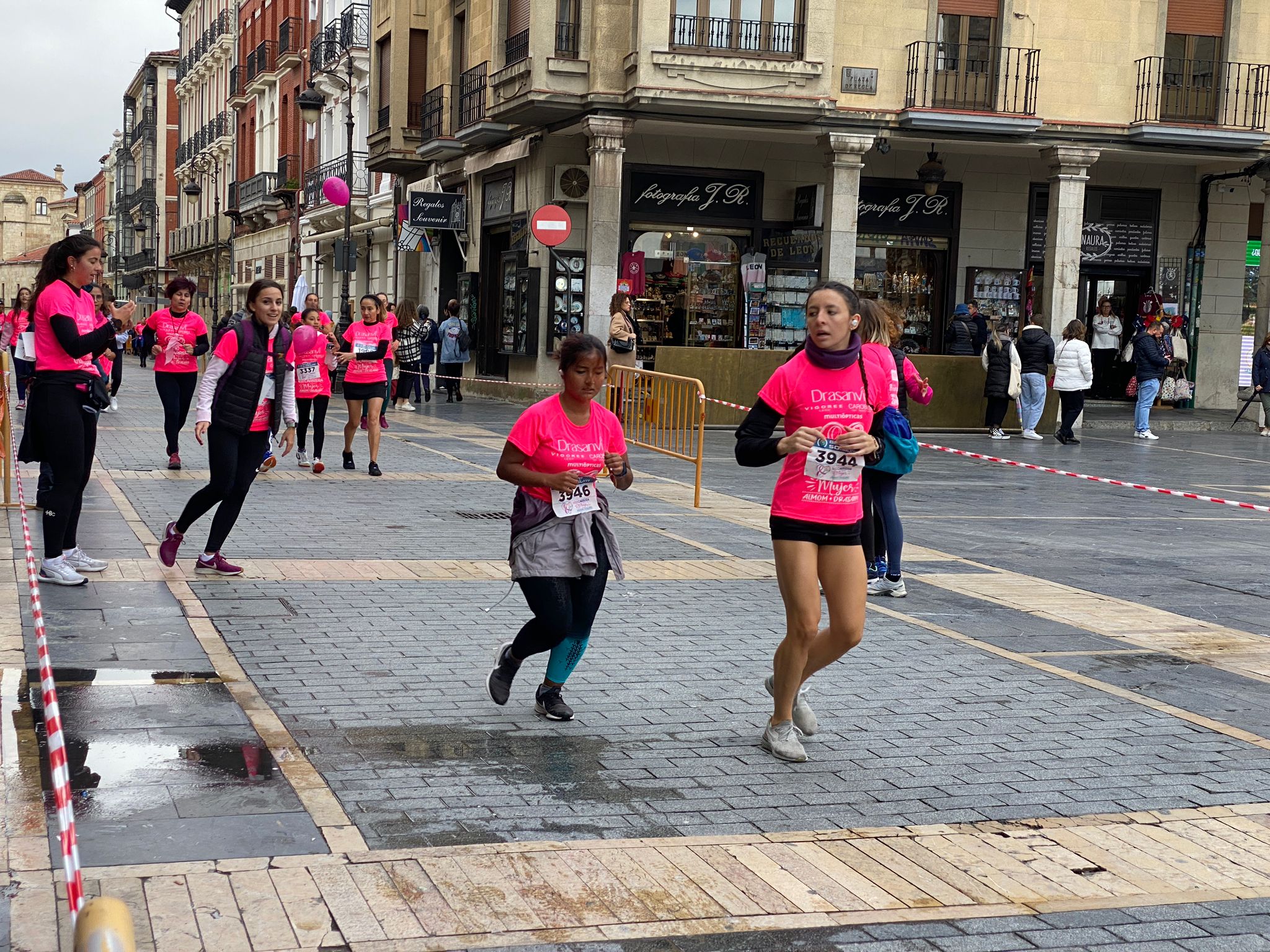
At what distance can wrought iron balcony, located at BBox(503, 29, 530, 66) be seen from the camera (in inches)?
1018

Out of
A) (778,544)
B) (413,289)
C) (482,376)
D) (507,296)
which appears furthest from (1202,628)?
(413,289)

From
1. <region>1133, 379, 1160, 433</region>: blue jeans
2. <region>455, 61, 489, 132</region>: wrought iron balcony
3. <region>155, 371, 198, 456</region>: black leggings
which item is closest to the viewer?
<region>155, 371, 198, 456</region>: black leggings

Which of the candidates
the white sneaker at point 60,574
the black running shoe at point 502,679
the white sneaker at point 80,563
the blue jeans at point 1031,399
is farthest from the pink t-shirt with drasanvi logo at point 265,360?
the blue jeans at point 1031,399

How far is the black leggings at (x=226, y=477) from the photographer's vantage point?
28.6ft

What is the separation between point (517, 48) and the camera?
26.4 meters

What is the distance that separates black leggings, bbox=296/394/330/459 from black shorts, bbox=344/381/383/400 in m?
0.24

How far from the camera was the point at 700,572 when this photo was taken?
31.4ft

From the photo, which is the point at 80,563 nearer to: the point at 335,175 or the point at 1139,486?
the point at 1139,486

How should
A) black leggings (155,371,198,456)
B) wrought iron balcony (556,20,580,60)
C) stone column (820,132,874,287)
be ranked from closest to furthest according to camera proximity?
black leggings (155,371,198,456) < stone column (820,132,874,287) < wrought iron balcony (556,20,580,60)

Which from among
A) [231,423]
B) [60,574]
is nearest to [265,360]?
[231,423]

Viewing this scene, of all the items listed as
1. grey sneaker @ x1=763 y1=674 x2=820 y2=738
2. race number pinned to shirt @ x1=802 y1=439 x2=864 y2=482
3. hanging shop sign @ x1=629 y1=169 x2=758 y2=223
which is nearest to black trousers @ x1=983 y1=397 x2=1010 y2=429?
hanging shop sign @ x1=629 y1=169 x2=758 y2=223

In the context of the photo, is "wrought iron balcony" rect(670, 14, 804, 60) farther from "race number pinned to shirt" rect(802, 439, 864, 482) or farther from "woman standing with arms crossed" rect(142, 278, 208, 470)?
"race number pinned to shirt" rect(802, 439, 864, 482)

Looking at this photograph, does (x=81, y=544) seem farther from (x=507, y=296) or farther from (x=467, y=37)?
(x=467, y=37)

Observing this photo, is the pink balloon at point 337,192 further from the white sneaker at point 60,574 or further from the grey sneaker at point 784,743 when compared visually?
the grey sneaker at point 784,743
